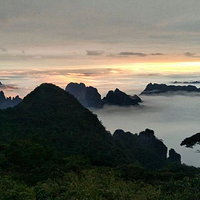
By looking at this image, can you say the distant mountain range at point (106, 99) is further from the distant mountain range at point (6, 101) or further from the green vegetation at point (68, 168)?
the green vegetation at point (68, 168)

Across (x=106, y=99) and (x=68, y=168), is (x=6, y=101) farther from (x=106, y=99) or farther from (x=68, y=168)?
(x=68, y=168)

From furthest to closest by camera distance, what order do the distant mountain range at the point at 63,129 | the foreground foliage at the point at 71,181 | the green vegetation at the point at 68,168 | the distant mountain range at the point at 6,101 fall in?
the distant mountain range at the point at 6,101, the distant mountain range at the point at 63,129, the green vegetation at the point at 68,168, the foreground foliage at the point at 71,181

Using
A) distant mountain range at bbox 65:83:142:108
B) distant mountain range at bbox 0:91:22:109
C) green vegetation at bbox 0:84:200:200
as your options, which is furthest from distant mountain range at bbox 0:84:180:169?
distant mountain range at bbox 0:91:22:109

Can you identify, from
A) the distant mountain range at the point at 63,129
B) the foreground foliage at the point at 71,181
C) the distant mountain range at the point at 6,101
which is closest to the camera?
the foreground foliage at the point at 71,181

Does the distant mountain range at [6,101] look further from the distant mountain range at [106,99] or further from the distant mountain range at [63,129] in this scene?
the distant mountain range at [63,129]

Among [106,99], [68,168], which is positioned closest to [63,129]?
[68,168]

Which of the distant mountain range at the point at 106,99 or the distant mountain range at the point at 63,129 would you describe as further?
the distant mountain range at the point at 106,99

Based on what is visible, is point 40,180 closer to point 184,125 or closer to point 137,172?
point 137,172

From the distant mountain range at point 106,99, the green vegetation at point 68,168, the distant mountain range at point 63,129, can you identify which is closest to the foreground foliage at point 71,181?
the green vegetation at point 68,168

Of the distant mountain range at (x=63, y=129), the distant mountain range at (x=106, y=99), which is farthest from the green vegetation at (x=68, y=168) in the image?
the distant mountain range at (x=106, y=99)

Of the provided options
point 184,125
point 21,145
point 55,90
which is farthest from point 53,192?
point 184,125

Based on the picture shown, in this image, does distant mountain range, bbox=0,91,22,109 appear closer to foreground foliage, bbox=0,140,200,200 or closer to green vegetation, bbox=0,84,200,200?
green vegetation, bbox=0,84,200,200
